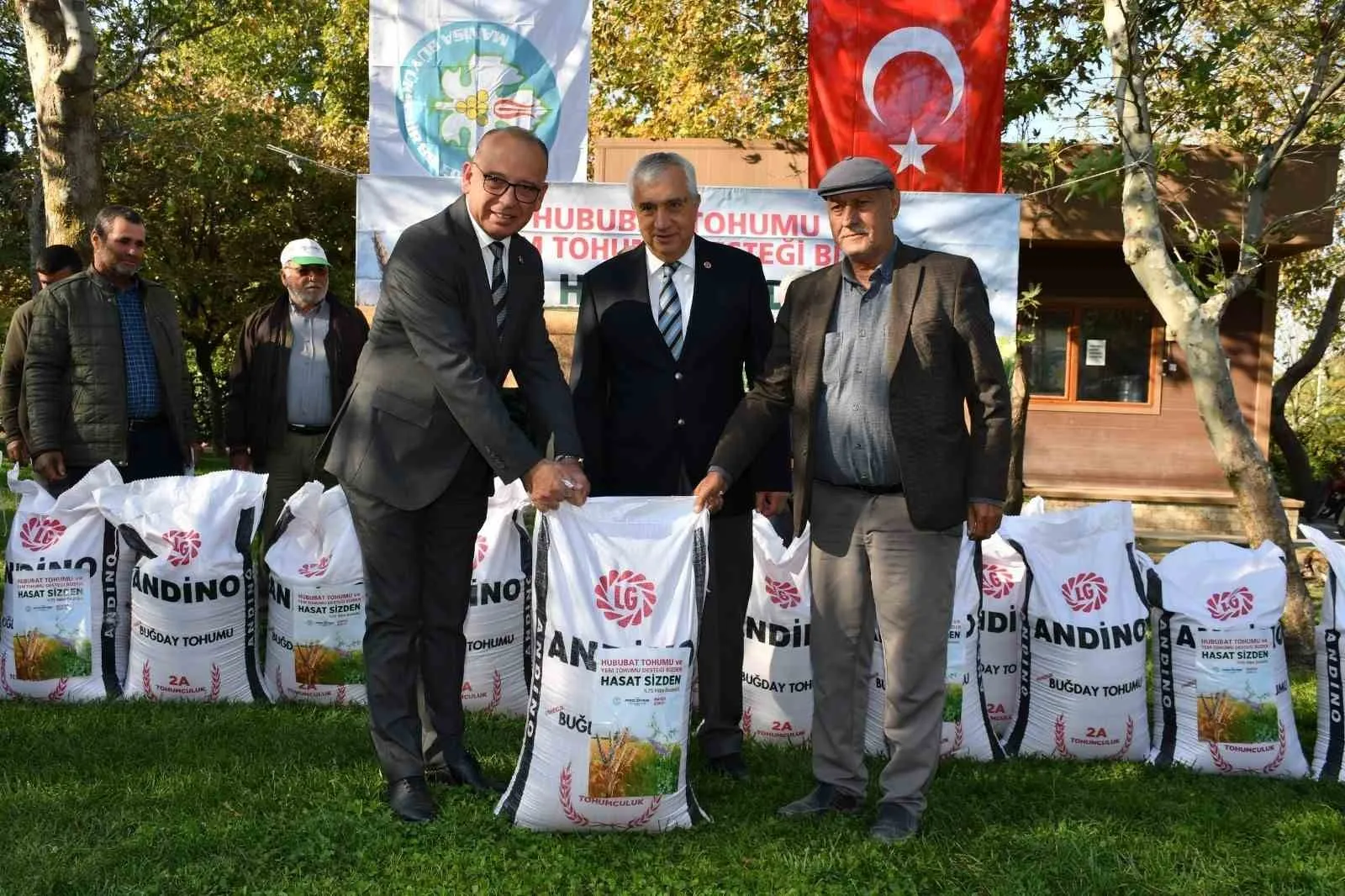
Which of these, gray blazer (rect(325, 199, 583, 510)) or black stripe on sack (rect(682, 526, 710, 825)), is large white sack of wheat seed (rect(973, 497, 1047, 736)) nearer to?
black stripe on sack (rect(682, 526, 710, 825))

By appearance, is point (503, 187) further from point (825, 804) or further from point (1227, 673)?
point (1227, 673)

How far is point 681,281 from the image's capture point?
3.46m

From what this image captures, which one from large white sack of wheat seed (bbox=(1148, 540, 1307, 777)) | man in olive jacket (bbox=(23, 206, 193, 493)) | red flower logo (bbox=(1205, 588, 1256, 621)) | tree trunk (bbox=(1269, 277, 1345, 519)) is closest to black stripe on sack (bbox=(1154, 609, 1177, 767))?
large white sack of wheat seed (bbox=(1148, 540, 1307, 777))

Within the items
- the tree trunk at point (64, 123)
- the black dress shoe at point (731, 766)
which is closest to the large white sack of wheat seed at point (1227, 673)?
the black dress shoe at point (731, 766)

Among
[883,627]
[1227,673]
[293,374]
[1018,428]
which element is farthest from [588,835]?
[1018,428]

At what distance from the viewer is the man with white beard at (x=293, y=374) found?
15.7 ft

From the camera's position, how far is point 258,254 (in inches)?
629

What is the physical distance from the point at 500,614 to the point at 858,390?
65.2 inches

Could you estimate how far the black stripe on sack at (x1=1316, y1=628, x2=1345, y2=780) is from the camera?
350cm

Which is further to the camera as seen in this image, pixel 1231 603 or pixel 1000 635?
pixel 1000 635

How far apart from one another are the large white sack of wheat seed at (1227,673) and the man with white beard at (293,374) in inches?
129

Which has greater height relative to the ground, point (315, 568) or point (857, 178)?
point (857, 178)

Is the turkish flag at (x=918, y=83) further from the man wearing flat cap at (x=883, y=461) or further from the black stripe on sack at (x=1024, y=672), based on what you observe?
the man wearing flat cap at (x=883, y=461)

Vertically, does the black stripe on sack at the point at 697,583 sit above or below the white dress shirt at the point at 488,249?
below
